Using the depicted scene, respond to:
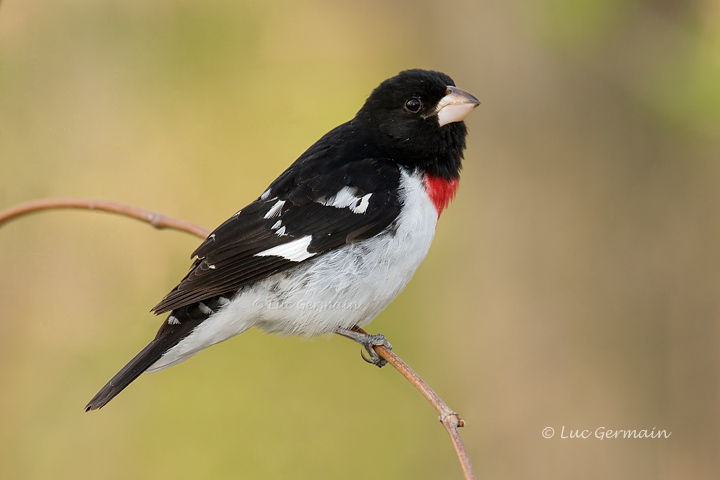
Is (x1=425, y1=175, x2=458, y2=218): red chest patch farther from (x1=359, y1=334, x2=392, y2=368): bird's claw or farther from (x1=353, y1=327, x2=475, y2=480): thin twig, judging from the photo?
(x1=353, y1=327, x2=475, y2=480): thin twig

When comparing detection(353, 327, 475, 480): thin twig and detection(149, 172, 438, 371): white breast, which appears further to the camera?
detection(149, 172, 438, 371): white breast

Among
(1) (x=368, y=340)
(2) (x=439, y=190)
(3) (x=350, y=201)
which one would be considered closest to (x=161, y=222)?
(3) (x=350, y=201)

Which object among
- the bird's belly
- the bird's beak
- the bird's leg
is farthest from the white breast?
the bird's beak

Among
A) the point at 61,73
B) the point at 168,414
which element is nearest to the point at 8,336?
the point at 168,414

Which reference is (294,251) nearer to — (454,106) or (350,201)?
(350,201)

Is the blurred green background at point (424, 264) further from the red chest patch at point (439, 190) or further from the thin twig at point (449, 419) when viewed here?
the thin twig at point (449, 419)

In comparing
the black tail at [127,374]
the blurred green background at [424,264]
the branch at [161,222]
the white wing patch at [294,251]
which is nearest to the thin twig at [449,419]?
the branch at [161,222]
